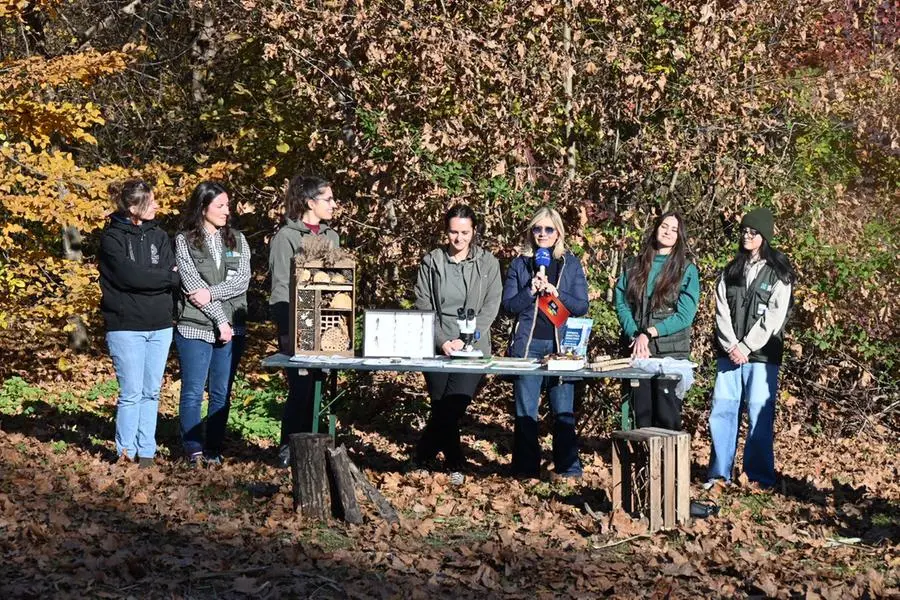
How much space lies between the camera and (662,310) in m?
8.01

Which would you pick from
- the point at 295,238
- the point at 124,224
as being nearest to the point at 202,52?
the point at 295,238

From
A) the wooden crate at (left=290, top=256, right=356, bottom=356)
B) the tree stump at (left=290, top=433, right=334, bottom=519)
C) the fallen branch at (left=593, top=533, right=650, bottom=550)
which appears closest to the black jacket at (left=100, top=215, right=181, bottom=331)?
the wooden crate at (left=290, top=256, right=356, bottom=356)

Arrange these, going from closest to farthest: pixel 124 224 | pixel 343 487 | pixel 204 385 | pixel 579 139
Result: pixel 343 487, pixel 124 224, pixel 204 385, pixel 579 139

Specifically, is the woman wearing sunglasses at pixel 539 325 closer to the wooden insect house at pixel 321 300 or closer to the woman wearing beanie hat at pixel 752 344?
the woman wearing beanie hat at pixel 752 344

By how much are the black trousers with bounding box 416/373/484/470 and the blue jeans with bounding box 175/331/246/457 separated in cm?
147

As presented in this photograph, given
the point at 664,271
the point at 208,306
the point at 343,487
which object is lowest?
the point at 343,487

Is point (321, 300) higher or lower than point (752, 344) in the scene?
higher

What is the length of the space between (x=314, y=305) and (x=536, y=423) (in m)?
1.78

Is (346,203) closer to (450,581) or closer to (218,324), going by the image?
(218,324)

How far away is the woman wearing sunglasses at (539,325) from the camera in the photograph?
8.00 m

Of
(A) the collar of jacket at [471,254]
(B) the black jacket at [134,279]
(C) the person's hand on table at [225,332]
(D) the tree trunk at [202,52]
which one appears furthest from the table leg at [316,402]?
(D) the tree trunk at [202,52]

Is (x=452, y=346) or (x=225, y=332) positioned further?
(x=225, y=332)

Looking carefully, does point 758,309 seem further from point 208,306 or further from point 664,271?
point 208,306

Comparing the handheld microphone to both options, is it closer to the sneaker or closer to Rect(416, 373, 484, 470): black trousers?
Rect(416, 373, 484, 470): black trousers
